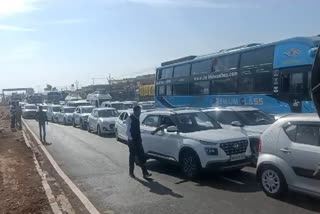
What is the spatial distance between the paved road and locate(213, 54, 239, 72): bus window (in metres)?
7.01

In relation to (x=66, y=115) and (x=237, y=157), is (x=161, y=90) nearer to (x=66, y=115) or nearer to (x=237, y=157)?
(x=66, y=115)

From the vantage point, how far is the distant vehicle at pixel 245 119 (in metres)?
12.0

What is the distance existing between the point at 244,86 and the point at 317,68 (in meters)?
14.2

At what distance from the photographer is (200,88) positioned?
2061cm

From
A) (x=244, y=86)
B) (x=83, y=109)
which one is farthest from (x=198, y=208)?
(x=83, y=109)

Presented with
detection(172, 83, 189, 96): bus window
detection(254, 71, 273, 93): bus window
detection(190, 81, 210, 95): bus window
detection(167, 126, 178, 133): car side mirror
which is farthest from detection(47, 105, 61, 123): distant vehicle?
detection(167, 126, 178, 133): car side mirror

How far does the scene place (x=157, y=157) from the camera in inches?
454

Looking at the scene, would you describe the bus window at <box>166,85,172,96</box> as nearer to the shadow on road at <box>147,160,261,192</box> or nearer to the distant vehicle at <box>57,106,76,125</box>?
the shadow on road at <box>147,160,261,192</box>

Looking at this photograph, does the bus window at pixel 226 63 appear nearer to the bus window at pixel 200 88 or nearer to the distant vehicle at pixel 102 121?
the bus window at pixel 200 88

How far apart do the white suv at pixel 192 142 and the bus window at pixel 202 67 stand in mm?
8238

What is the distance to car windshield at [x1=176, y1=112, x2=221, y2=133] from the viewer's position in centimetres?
1086

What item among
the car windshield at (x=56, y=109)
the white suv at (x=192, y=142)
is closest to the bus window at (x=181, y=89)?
the white suv at (x=192, y=142)

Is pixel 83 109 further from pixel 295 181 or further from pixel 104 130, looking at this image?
pixel 295 181

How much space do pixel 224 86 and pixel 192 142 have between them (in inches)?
355
